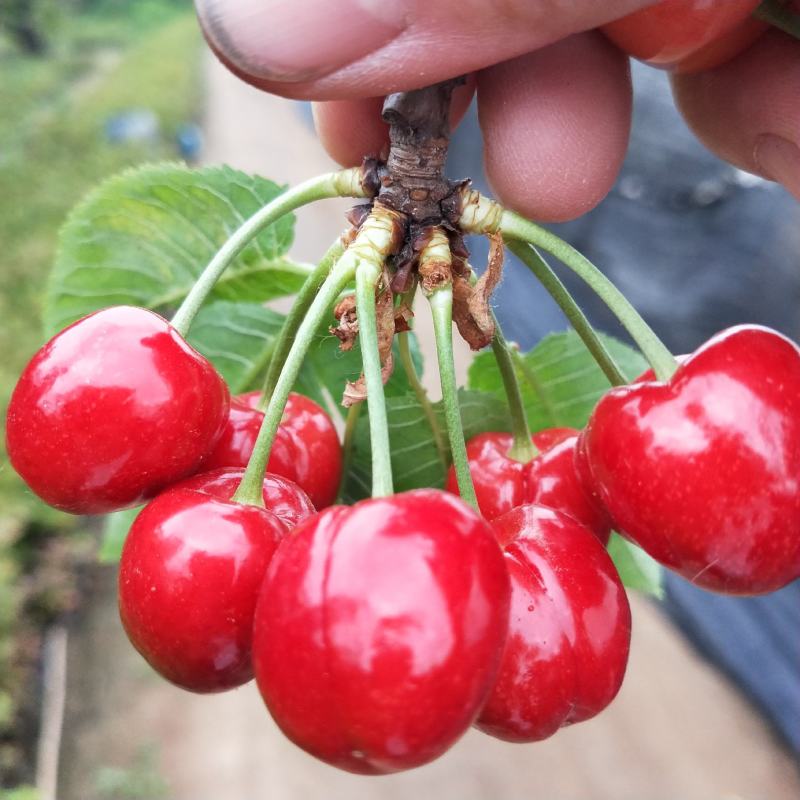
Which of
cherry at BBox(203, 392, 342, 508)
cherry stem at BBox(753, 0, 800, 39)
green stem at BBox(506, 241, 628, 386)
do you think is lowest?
cherry at BBox(203, 392, 342, 508)

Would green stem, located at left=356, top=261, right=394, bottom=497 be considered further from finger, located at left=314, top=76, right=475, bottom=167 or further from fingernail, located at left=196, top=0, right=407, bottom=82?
finger, located at left=314, top=76, right=475, bottom=167

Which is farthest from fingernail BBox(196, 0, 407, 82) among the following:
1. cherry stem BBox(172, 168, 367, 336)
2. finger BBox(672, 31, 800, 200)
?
finger BBox(672, 31, 800, 200)

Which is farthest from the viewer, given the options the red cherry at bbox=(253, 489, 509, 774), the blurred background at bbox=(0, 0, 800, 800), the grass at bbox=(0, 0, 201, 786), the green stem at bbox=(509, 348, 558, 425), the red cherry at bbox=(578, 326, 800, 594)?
the grass at bbox=(0, 0, 201, 786)

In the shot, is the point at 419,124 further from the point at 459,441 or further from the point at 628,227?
the point at 628,227

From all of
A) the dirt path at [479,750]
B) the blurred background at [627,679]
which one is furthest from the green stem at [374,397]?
the dirt path at [479,750]

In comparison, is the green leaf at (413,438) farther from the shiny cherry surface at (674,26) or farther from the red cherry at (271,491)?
the shiny cherry surface at (674,26)

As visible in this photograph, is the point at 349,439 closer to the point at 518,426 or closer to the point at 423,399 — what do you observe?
the point at 423,399
